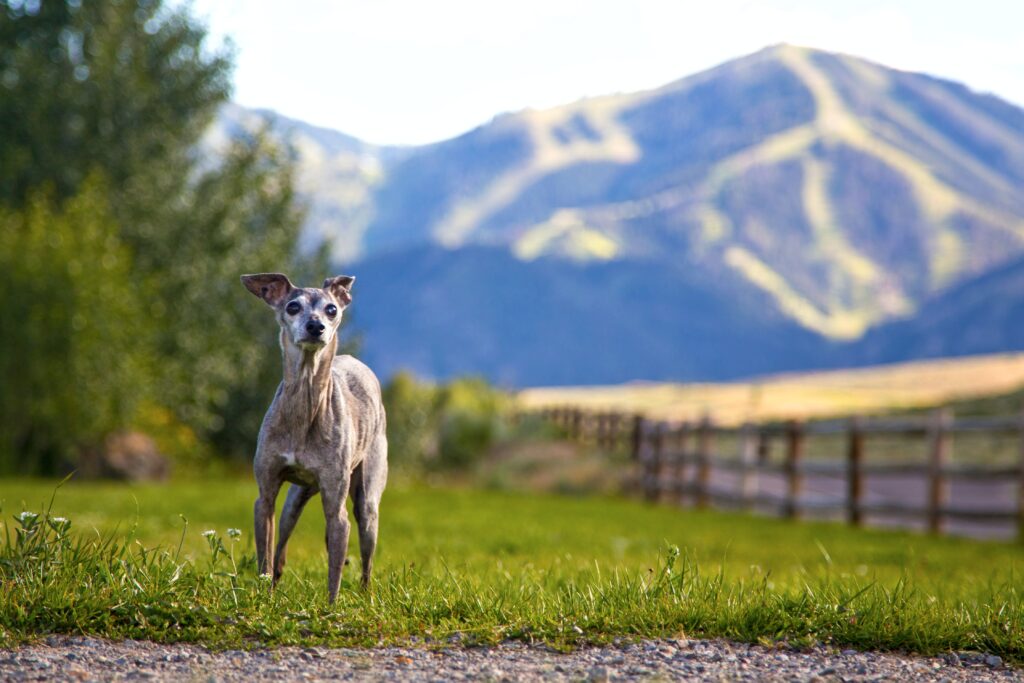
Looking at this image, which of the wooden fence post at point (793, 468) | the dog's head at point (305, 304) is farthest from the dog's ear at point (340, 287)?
the wooden fence post at point (793, 468)

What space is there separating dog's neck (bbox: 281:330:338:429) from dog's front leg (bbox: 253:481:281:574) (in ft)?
1.11

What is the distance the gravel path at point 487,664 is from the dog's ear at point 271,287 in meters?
1.57

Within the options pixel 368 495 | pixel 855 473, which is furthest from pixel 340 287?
pixel 855 473

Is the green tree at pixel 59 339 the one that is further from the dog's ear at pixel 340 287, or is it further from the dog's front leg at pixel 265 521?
the dog's ear at pixel 340 287

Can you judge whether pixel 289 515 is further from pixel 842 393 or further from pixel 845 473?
pixel 842 393

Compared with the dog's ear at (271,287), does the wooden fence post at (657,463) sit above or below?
below

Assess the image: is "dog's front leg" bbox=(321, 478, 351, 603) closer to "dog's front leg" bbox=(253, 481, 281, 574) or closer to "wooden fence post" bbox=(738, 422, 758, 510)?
"dog's front leg" bbox=(253, 481, 281, 574)

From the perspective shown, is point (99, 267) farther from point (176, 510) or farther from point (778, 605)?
point (778, 605)

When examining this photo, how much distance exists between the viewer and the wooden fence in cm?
1623

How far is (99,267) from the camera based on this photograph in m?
22.4

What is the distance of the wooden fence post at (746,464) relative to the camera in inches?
876

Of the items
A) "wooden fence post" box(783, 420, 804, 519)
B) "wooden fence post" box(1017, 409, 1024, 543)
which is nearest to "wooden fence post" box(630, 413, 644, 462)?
"wooden fence post" box(783, 420, 804, 519)

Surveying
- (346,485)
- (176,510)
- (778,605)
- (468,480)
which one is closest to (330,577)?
(346,485)

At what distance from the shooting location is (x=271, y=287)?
514 centimetres
